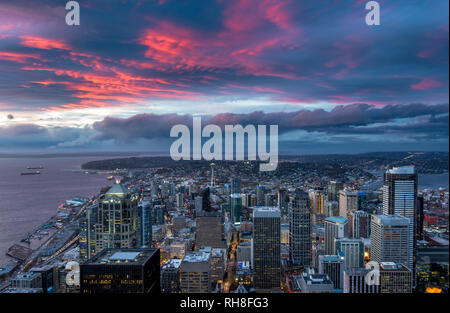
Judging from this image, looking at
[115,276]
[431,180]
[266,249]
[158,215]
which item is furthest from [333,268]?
[158,215]

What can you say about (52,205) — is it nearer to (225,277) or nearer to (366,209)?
(225,277)

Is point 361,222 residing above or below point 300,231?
above

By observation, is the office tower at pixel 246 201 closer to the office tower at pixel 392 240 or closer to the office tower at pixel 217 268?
the office tower at pixel 217 268

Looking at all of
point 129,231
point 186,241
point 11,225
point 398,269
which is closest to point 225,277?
point 186,241

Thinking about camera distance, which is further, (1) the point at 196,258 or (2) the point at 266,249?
(2) the point at 266,249

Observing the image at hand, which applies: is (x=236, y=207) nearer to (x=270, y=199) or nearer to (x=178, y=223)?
(x=270, y=199)

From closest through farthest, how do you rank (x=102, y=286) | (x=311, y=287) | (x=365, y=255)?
(x=102, y=286)
(x=311, y=287)
(x=365, y=255)

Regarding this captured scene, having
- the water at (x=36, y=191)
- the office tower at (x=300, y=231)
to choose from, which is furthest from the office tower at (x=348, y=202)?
the water at (x=36, y=191)
